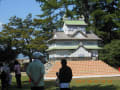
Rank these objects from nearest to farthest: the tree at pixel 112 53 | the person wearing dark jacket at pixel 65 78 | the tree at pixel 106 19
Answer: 1. the person wearing dark jacket at pixel 65 78
2. the tree at pixel 112 53
3. the tree at pixel 106 19

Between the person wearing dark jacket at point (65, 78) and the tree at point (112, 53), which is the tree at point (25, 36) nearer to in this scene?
the tree at point (112, 53)

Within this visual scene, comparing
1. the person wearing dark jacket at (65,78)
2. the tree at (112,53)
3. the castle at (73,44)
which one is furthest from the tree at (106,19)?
the person wearing dark jacket at (65,78)

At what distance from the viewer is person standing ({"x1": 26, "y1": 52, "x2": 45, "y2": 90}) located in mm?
7926

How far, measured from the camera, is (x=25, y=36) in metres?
50.9

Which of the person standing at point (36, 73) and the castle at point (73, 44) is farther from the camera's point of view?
the castle at point (73, 44)

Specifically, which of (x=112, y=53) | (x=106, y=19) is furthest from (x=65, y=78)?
(x=106, y=19)

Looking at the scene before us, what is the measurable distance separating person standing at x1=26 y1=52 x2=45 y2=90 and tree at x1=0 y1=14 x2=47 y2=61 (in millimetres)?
41960

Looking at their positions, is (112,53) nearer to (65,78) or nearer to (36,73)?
(65,78)

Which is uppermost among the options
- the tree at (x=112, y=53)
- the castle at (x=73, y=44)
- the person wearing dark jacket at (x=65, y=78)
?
the person wearing dark jacket at (x=65, y=78)

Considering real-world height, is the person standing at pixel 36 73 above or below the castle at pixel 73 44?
above

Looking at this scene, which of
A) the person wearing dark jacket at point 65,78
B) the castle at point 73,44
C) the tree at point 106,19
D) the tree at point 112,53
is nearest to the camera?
the person wearing dark jacket at point 65,78

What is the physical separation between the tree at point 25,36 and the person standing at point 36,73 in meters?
42.0

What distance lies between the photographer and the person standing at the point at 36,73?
26.0ft

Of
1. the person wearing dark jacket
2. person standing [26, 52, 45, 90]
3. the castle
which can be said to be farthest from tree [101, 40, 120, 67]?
person standing [26, 52, 45, 90]
